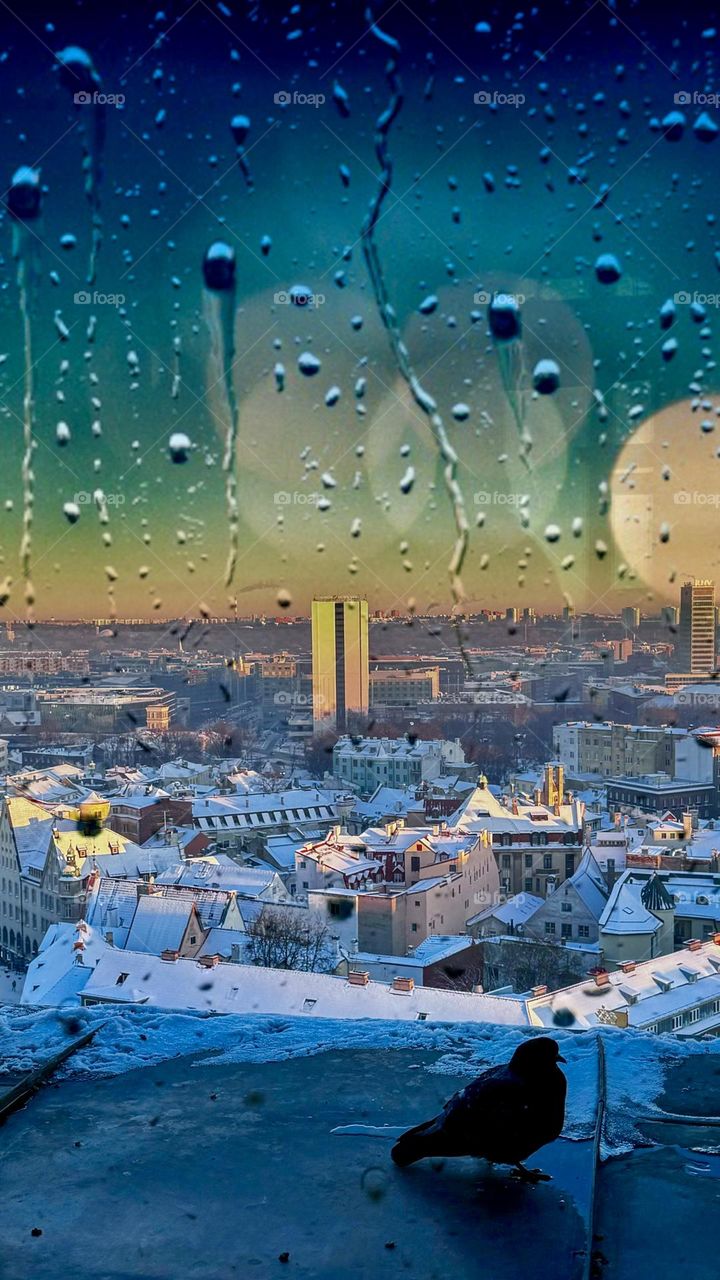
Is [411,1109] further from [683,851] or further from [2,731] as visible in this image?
[683,851]

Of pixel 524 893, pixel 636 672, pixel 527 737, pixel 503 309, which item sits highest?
pixel 503 309

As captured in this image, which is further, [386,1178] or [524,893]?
[524,893]

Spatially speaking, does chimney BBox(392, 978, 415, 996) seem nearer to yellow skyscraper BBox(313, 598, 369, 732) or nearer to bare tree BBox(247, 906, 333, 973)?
yellow skyscraper BBox(313, 598, 369, 732)

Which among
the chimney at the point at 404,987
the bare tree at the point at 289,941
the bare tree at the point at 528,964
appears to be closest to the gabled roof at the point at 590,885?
the bare tree at the point at 528,964

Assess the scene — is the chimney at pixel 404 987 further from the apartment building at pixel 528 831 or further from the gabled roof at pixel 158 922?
the apartment building at pixel 528 831

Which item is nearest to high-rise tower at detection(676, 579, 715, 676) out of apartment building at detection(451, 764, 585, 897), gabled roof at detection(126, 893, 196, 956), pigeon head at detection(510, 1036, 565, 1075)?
pigeon head at detection(510, 1036, 565, 1075)

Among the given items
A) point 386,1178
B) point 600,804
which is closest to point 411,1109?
point 386,1178
